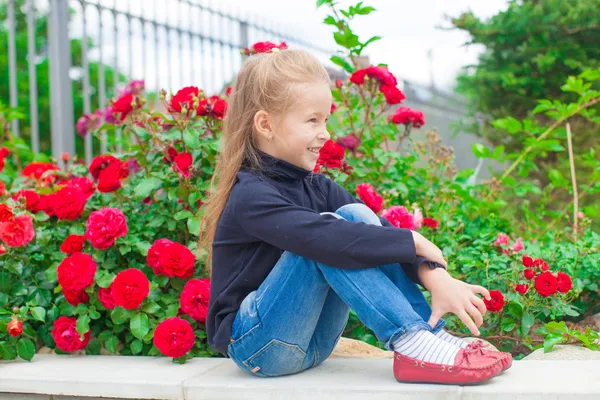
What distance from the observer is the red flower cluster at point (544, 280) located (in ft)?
7.06

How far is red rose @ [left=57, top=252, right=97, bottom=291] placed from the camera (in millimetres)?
2258

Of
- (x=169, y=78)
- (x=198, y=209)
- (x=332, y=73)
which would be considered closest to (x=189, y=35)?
(x=169, y=78)

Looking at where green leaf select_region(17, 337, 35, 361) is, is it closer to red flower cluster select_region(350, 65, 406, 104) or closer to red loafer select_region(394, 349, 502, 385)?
red loafer select_region(394, 349, 502, 385)

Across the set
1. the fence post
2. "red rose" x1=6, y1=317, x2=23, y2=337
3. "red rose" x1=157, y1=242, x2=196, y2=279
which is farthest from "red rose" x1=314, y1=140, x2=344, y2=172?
the fence post

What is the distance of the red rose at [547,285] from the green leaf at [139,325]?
4.34 feet

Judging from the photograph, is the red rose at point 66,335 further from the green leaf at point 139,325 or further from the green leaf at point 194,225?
the green leaf at point 194,225

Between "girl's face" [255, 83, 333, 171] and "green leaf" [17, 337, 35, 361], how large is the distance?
1147mm

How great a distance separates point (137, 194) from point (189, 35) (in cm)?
288

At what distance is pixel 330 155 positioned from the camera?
254 centimetres

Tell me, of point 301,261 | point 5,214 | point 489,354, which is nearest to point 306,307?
point 301,261

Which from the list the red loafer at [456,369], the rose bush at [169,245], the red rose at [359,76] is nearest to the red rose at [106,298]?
the rose bush at [169,245]

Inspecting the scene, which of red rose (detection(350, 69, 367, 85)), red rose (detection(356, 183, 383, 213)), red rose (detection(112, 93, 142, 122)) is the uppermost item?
red rose (detection(350, 69, 367, 85))

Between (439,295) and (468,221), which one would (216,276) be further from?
(468,221)

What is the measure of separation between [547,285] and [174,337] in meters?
1.22
